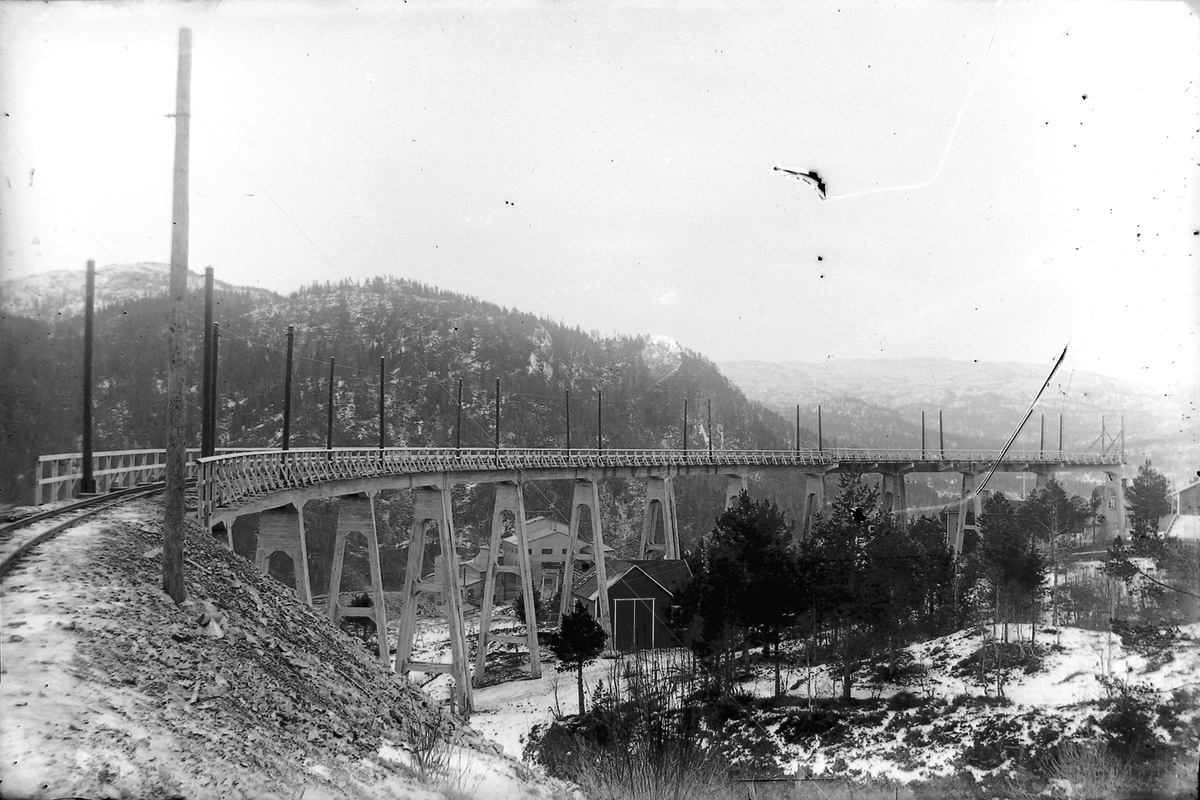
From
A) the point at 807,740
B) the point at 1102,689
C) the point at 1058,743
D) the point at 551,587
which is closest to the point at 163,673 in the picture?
the point at 1058,743

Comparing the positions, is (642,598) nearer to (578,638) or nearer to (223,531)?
(578,638)

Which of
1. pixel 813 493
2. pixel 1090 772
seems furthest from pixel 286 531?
pixel 813 493

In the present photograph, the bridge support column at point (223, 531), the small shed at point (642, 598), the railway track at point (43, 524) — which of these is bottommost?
the small shed at point (642, 598)

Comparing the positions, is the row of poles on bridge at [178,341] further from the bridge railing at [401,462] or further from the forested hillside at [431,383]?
the forested hillside at [431,383]

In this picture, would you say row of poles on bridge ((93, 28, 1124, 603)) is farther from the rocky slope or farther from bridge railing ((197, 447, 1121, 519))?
bridge railing ((197, 447, 1121, 519))

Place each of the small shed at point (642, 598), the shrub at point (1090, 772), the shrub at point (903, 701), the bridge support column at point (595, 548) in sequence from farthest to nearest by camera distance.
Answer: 1. the bridge support column at point (595, 548)
2. the small shed at point (642, 598)
3. the shrub at point (903, 701)
4. the shrub at point (1090, 772)

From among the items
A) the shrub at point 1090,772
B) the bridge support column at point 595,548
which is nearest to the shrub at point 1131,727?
the shrub at point 1090,772

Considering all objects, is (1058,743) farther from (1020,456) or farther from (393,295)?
(393,295)
